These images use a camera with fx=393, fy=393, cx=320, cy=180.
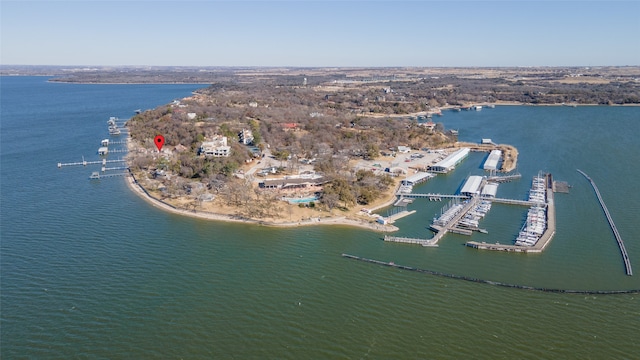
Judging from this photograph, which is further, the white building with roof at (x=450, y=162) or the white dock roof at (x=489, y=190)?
the white building with roof at (x=450, y=162)

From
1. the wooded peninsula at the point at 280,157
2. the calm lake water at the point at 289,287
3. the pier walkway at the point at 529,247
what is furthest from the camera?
the wooded peninsula at the point at 280,157

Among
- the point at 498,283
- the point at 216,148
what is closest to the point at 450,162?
the point at 498,283

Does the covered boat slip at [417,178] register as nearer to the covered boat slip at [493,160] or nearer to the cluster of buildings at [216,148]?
the covered boat slip at [493,160]

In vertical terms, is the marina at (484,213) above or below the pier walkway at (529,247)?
above

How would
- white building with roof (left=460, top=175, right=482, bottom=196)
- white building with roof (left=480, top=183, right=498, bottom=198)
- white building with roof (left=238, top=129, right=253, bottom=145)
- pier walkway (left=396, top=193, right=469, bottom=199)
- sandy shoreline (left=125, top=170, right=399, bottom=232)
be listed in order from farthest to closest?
white building with roof (left=238, top=129, right=253, bottom=145), pier walkway (left=396, top=193, right=469, bottom=199), white building with roof (left=460, top=175, right=482, bottom=196), white building with roof (left=480, top=183, right=498, bottom=198), sandy shoreline (left=125, top=170, right=399, bottom=232)

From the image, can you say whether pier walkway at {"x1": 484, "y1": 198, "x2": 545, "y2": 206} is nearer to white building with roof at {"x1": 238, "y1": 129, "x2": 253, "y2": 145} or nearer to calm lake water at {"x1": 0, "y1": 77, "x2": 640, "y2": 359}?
calm lake water at {"x1": 0, "y1": 77, "x2": 640, "y2": 359}

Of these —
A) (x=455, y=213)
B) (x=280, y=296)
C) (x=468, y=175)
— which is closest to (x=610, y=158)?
(x=468, y=175)

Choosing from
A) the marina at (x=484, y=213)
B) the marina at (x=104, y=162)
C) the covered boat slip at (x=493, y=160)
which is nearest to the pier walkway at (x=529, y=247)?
the marina at (x=484, y=213)

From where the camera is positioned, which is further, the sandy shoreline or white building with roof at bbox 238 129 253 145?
white building with roof at bbox 238 129 253 145

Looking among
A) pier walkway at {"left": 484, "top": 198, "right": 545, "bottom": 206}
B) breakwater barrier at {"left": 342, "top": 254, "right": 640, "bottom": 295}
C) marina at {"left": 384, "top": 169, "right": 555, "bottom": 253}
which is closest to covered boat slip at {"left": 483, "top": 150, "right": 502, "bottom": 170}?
marina at {"left": 384, "top": 169, "right": 555, "bottom": 253}
